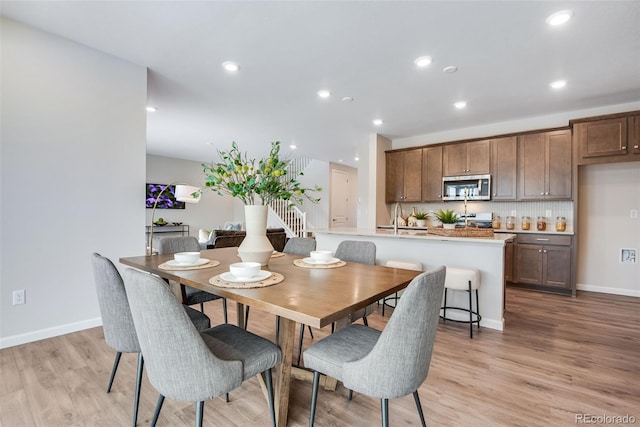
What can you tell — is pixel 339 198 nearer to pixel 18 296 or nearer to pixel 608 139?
pixel 608 139

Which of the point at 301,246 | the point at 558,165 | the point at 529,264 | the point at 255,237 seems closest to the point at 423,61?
the point at 301,246

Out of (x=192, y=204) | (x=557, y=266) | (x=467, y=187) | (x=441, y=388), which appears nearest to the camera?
(x=441, y=388)

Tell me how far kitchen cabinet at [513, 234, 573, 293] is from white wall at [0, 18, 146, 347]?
4958mm

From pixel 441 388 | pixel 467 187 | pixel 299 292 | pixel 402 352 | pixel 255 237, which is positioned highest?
pixel 467 187

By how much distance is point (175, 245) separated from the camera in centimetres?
273

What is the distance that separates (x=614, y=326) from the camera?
2.97 m

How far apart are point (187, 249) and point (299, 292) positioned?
1.85 metres

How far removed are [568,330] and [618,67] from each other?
8.63ft

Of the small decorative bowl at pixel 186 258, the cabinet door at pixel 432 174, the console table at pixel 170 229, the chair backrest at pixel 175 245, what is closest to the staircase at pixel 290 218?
the console table at pixel 170 229

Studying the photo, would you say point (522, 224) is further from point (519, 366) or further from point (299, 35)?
point (299, 35)

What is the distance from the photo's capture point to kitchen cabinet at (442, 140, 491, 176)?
4801 millimetres

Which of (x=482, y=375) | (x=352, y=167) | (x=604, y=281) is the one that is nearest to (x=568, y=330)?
(x=482, y=375)

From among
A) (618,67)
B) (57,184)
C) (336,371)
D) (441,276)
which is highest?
(618,67)

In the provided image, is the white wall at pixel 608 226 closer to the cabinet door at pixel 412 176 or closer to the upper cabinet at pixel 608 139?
the upper cabinet at pixel 608 139
